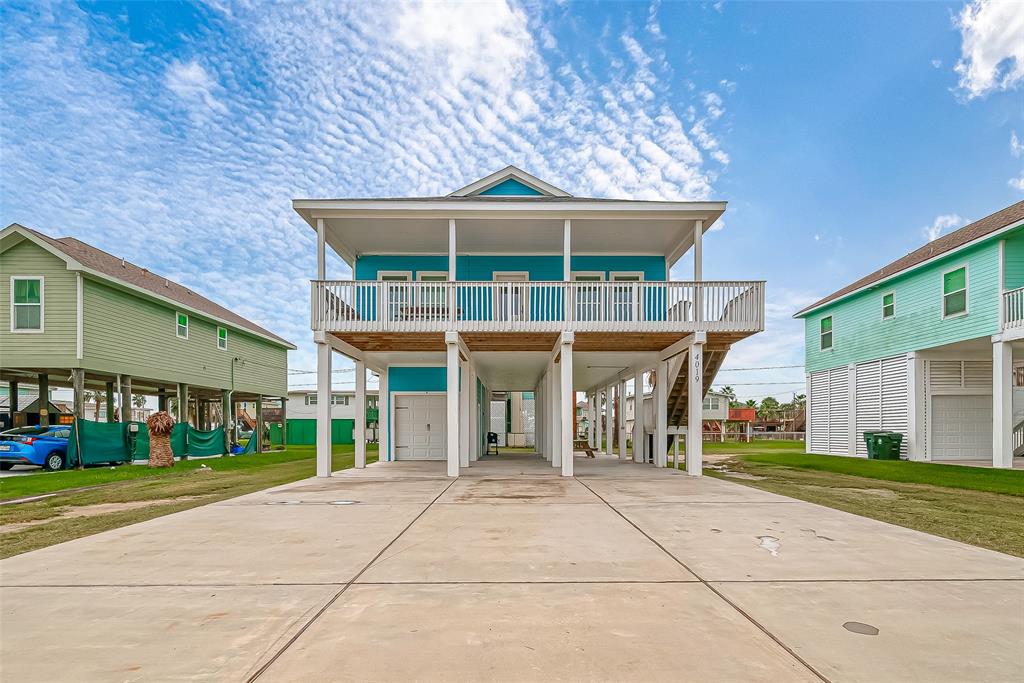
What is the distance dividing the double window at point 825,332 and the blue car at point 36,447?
96.3ft

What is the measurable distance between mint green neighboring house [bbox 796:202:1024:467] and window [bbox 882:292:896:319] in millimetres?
39

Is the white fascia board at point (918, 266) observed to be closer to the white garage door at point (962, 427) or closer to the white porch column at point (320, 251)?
the white garage door at point (962, 427)

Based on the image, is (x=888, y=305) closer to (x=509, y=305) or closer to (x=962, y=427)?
(x=962, y=427)

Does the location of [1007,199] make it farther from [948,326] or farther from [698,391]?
[698,391]

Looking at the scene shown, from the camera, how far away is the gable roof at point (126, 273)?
15867 millimetres

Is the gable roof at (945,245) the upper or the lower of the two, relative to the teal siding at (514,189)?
lower

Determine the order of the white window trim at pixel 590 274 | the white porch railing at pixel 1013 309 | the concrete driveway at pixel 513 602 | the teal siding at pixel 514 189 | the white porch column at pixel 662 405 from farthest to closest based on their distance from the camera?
the teal siding at pixel 514 189 < the white window trim at pixel 590 274 < the white porch column at pixel 662 405 < the white porch railing at pixel 1013 309 < the concrete driveway at pixel 513 602

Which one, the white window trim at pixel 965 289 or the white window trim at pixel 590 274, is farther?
the white window trim at pixel 965 289

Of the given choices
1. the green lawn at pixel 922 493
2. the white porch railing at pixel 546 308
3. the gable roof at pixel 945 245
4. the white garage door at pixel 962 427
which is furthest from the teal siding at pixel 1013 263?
the white porch railing at pixel 546 308

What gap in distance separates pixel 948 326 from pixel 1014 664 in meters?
18.7

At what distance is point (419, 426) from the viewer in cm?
1820

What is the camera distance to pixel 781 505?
8.23 metres

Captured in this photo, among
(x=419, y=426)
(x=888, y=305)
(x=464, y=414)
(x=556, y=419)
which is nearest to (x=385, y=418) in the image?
(x=419, y=426)

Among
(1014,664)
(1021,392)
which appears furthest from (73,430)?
(1021,392)
